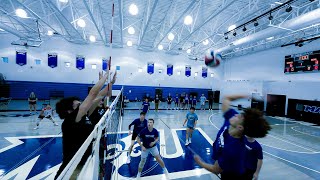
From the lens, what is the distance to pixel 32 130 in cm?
958

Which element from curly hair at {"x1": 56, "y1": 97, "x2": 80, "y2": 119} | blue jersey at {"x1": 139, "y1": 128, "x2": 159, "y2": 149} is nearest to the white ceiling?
blue jersey at {"x1": 139, "y1": 128, "x2": 159, "y2": 149}

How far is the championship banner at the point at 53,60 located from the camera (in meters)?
20.1

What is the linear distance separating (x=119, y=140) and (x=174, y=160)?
3.32 meters

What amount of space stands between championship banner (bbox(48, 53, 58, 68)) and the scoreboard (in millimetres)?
26124

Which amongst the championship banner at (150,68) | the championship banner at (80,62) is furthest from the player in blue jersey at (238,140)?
the championship banner at (80,62)

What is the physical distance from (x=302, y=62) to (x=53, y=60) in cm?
2689

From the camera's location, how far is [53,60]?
66.7ft

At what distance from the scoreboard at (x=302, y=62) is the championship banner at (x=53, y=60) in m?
26.1

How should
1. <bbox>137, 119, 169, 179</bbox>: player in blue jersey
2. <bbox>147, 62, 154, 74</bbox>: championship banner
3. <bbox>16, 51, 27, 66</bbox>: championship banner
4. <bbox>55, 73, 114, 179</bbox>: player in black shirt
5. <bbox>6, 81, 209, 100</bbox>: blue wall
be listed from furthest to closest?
1. <bbox>147, 62, 154, 74</bbox>: championship banner
2. <bbox>6, 81, 209, 100</bbox>: blue wall
3. <bbox>16, 51, 27, 66</bbox>: championship banner
4. <bbox>137, 119, 169, 179</bbox>: player in blue jersey
5. <bbox>55, 73, 114, 179</bbox>: player in black shirt

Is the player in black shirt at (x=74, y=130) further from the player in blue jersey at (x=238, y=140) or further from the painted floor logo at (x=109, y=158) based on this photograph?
the painted floor logo at (x=109, y=158)

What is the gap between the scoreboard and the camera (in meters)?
14.8

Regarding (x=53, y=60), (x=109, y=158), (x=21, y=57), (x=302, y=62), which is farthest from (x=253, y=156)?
(x=21, y=57)

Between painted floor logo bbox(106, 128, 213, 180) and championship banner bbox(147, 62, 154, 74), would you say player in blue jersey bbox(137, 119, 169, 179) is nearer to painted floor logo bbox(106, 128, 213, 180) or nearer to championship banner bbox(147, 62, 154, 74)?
painted floor logo bbox(106, 128, 213, 180)

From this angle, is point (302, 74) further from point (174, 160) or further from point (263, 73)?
point (174, 160)
